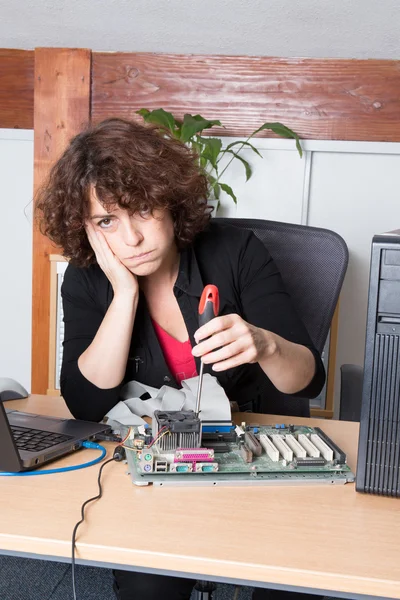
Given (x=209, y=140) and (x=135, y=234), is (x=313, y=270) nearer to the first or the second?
(x=135, y=234)

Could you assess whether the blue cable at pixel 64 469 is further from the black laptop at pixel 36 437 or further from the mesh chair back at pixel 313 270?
the mesh chair back at pixel 313 270

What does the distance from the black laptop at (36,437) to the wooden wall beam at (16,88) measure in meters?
2.44

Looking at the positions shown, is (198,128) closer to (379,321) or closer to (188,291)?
(188,291)

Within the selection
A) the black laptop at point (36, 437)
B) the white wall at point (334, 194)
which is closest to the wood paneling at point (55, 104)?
the white wall at point (334, 194)

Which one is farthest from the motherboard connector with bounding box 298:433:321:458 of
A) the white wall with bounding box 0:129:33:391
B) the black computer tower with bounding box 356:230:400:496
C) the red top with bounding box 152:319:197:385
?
the white wall with bounding box 0:129:33:391

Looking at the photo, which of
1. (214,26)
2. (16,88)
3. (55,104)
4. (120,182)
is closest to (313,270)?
(120,182)

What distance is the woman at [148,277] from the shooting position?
1274mm

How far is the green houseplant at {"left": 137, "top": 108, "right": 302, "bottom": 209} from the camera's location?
271 cm

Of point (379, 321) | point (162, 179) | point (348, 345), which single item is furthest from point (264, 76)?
point (379, 321)

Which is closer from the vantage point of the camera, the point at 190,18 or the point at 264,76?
the point at 190,18

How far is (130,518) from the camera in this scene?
79 centimetres

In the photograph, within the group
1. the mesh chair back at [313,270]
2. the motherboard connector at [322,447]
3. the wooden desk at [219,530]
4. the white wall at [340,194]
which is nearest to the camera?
the wooden desk at [219,530]

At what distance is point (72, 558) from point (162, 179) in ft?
2.62

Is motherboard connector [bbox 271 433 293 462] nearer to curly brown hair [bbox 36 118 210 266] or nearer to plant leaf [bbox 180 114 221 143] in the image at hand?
curly brown hair [bbox 36 118 210 266]
